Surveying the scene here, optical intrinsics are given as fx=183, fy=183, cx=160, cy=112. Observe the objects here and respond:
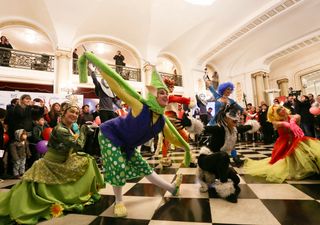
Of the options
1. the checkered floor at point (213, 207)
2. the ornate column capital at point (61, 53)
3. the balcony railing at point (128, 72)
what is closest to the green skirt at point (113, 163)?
the checkered floor at point (213, 207)

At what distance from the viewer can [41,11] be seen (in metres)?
6.54

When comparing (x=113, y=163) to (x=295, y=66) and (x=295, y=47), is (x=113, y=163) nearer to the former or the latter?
(x=295, y=47)

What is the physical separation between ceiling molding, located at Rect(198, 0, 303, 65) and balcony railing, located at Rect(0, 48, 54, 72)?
7334mm

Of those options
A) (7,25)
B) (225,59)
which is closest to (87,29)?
(7,25)

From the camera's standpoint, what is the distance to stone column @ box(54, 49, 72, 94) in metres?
A: 6.95

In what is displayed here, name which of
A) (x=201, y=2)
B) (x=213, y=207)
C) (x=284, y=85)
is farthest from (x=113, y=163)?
(x=284, y=85)

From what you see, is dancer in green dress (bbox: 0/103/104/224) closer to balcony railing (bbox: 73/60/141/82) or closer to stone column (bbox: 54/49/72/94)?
stone column (bbox: 54/49/72/94)

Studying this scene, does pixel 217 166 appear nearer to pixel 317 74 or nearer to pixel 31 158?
pixel 31 158

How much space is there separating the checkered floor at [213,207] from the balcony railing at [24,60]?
7.69m

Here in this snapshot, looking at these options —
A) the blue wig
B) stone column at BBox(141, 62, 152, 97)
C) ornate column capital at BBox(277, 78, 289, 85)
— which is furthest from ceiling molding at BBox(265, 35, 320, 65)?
the blue wig

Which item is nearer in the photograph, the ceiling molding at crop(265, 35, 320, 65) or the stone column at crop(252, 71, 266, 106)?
the ceiling molding at crop(265, 35, 320, 65)

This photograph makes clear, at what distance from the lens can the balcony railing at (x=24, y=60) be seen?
22.5ft

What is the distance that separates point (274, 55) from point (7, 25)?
12.2 meters

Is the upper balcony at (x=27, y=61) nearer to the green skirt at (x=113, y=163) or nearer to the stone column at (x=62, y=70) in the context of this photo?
the stone column at (x=62, y=70)
